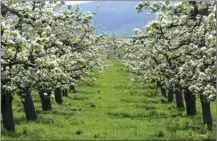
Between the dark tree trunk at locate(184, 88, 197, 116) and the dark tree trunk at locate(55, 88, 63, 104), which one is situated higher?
the dark tree trunk at locate(55, 88, 63, 104)

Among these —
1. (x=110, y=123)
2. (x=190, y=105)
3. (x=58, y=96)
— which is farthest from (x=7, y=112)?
(x=58, y=96)

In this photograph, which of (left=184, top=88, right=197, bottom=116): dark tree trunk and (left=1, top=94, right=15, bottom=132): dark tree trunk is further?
(left=184, top=88, right=197, bottom=116): dark tree trunk

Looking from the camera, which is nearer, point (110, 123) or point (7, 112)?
point (7, 112)

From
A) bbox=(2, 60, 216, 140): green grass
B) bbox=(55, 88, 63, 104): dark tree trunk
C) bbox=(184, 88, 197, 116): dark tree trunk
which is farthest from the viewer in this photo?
bbox=(55, 88, 63, 104): dark tree trunk

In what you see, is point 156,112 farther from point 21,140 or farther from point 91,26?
point 21,140

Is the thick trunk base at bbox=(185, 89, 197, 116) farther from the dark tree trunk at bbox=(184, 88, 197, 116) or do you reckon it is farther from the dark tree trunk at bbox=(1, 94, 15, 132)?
the dark tree trunk at bbox=(1, 94, 15, 132)

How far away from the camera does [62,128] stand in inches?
1026

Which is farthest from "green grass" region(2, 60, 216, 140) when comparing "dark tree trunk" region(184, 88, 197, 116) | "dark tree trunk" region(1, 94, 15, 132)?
"dark tree trunk" region(184, 88, 197, 116)

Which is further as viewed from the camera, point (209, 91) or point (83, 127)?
point (83, 127)

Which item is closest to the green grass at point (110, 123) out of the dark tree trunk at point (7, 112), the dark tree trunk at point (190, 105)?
the dark tree trunk at point (7, 112)

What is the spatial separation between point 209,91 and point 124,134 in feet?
24.8

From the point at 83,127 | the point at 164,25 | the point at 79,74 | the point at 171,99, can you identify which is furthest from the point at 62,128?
the point at 171,99

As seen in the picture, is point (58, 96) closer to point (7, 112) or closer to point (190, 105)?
point (190, 105)

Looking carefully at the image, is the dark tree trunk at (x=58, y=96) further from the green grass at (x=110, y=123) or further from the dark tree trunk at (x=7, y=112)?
the dark tree trunk at (x=7, y=112)
